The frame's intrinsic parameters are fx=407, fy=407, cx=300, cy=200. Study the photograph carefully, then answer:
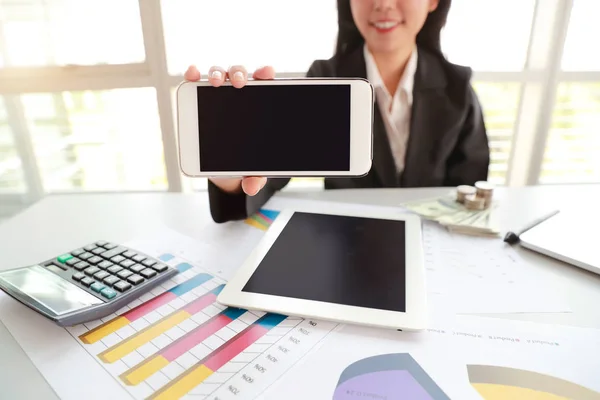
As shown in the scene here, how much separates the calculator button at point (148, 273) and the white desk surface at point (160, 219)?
132 mm

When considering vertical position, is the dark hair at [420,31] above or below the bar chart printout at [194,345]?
above

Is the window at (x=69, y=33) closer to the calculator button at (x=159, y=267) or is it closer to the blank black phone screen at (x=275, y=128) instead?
the blank black phone screen at (x=275, y=128)

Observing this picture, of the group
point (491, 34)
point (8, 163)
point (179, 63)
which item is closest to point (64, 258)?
point (179, 63)

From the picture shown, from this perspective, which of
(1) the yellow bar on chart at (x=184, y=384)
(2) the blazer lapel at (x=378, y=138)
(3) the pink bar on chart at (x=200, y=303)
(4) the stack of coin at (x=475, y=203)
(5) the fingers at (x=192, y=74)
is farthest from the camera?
(2) the blazer lapel at (x=378, y=138)

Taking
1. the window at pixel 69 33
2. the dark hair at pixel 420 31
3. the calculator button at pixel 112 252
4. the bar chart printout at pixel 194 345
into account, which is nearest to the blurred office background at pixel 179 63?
the window at pixel 69 33

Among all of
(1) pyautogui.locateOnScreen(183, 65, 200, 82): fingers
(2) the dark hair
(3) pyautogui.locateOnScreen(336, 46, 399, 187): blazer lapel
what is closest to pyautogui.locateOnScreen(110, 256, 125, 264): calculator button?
(1) pyautogui.locateOnScreen(183, 65, 200, 82): fingers

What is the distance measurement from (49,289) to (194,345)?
184mm

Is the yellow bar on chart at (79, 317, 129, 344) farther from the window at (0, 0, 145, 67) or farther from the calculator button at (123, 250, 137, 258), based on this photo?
the window at (0, 0, 145, 67)

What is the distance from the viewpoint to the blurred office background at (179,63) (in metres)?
1.33

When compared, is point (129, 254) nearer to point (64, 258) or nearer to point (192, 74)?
Answer: point (64, 258)

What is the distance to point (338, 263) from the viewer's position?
1.64 feet

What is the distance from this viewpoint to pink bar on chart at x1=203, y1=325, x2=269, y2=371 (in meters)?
0.36

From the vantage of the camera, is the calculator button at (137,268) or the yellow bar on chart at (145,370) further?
the calculator button at (137,268)

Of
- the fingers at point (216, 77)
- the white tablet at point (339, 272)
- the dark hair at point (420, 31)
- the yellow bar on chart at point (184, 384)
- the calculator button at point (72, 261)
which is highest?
the dark hair at point (420, 31)
